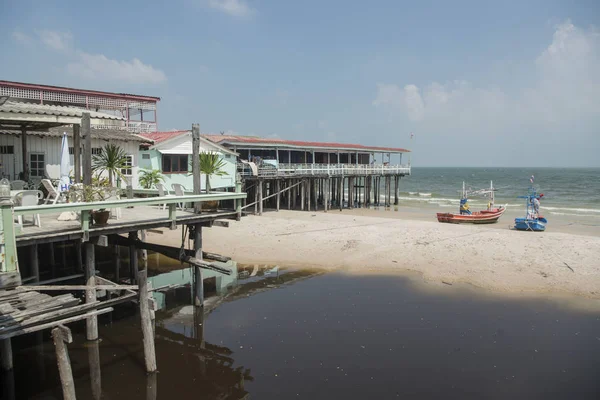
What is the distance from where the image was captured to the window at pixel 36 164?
1534cm

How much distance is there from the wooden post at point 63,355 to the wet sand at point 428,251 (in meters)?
11.4

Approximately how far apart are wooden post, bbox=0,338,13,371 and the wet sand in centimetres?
988

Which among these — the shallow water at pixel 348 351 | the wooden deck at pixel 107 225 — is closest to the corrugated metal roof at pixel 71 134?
the wooden deck at pixel 107 225

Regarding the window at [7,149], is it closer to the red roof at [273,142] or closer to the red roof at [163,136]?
the red roof at [163,136]

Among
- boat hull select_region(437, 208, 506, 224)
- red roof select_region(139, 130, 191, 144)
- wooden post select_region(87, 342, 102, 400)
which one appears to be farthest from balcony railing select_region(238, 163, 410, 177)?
wooden post select_region(87, 342, 102, 400)

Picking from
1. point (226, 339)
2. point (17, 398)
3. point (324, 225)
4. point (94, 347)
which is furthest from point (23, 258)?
point (324, 225)

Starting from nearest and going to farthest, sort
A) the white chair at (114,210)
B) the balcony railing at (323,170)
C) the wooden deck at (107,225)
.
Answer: the wooden deck at (107,225) → the white chair at (114,210) → the balcony railing at (323,170)

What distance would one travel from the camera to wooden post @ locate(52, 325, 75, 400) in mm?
6227

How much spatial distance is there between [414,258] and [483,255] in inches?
100

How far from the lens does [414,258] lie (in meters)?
17.4

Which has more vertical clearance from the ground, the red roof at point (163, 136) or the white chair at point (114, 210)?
the red roof at point (163, 136)

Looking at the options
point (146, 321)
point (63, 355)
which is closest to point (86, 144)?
point (146, 321)

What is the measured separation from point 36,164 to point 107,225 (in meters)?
8.24

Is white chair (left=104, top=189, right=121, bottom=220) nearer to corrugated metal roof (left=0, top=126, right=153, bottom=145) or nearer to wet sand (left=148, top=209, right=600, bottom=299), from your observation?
corrugated metal roof (left=0, top=126, right=153, bottom=145)
